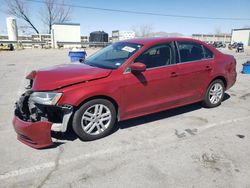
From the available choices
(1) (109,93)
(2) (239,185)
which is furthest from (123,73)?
(2) (239,185)

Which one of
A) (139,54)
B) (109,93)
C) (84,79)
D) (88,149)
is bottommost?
(88,149)

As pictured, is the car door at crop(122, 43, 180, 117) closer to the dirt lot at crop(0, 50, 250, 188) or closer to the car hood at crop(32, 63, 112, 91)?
the dirt lot at crop(0, 50, 250, 188)

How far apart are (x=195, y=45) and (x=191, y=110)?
1438mm

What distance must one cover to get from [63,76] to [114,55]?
1.30 m

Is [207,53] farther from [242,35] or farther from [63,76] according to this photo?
[242,35]

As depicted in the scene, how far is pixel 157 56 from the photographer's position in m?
4.30

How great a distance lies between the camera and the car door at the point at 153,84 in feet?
12.9

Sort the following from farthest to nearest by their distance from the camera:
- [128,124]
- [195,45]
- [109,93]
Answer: [195,45] < [128,124] < [109,93]

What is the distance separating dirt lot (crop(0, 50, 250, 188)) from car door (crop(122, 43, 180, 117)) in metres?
0.40

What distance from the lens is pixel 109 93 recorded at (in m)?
3.68

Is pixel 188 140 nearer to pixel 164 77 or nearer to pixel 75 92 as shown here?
pixel 164 77

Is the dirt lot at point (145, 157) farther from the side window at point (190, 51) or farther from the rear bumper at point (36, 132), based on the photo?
the side window at point (190, 51)

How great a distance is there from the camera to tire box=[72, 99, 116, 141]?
3537 millimetres

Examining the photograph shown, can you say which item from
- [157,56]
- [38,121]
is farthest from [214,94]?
[38,121]
